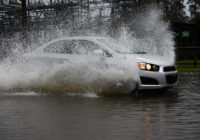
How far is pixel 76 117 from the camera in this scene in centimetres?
871

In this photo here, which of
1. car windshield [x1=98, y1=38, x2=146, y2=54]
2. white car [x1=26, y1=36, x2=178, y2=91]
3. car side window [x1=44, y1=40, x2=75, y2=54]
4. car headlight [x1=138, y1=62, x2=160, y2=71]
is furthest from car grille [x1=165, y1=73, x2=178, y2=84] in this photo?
car side window [x1=44, y1=40, x2=75, y2=54]

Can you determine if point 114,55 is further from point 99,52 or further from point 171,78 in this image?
point 171,78

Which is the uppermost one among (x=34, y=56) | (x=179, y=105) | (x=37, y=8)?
(x=37, y=8)

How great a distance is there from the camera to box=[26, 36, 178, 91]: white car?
497 inches

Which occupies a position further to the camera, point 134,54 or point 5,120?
point 134,54

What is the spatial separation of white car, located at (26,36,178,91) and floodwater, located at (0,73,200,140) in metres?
0.41

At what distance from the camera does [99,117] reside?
344 inches

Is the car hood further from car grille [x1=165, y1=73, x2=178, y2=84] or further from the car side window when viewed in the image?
Result: the car side window

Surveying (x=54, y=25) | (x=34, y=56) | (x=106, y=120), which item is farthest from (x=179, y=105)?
(x=54, y=25)

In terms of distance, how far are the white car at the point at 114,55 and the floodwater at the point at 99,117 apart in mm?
411

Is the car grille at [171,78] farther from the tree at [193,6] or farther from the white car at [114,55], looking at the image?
the tree at [193,6]

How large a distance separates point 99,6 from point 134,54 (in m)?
19.6

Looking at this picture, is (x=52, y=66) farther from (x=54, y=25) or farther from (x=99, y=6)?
(x=99, y=6)

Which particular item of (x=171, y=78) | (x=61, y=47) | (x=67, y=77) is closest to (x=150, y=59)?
(x=171, y=78)
